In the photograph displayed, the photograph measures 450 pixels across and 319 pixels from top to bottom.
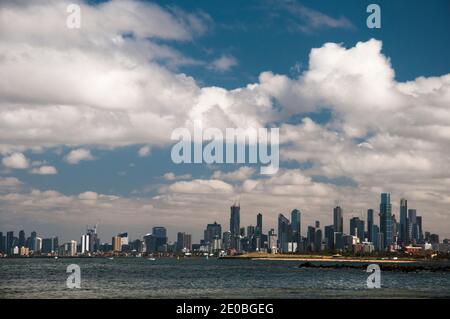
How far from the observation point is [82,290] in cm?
7962

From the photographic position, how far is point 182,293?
249 feet
